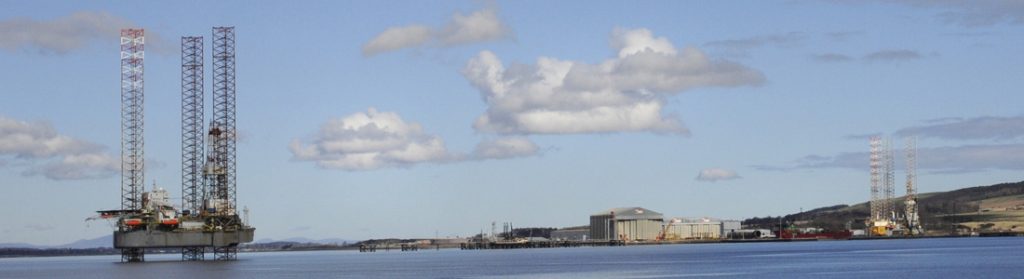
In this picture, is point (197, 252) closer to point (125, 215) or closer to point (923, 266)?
point (125, 215)

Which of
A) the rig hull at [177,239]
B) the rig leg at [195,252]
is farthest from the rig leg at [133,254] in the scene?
the rig hull at [177,239]

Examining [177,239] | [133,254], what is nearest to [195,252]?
[133,254]

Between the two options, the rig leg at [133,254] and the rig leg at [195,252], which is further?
the rig leg at [133,254]

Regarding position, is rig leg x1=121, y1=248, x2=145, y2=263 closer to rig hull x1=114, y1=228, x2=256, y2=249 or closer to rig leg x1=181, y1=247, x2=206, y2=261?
rig leg x1=181, y1=247, x2=206, y2=261

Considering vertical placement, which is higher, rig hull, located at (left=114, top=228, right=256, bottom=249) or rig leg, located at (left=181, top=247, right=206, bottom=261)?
rig hull, located at (left=114, top=228, right=256, bottom=249)

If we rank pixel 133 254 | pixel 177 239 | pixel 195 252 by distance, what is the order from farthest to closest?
pixel 133 254, pixel 195 252, pixel 177 239

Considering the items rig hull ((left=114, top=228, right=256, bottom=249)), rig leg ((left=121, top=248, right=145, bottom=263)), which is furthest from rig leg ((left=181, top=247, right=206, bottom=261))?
rig hull ((left=114, top=228, right=256, bottom=249))

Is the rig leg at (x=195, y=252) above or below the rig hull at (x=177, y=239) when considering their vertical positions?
below

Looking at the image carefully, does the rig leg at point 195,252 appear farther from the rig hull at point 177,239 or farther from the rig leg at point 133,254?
the rig hull at point 177,239

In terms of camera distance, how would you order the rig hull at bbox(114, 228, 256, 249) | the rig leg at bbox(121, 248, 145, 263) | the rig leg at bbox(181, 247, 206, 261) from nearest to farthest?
the rig hull at bbox(114, 228, 256, 249) → the rig leg at bbox(181, 247, 206, 261) → the rig leg at bbox(121, 248, 145, 263)

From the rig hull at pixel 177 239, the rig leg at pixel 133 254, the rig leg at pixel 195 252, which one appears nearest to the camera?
the rig hull at pixel 177 239

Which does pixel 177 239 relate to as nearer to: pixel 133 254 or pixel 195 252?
pixel 195 252

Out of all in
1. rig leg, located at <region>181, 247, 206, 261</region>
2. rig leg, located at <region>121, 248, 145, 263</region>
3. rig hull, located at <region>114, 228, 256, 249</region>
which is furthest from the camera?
rig leg, located at <region>121, 248, 145, 263</region>

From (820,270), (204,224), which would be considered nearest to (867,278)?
(820,270)
